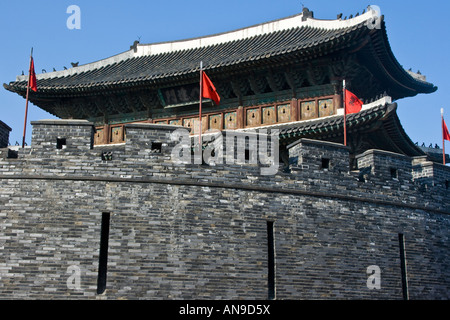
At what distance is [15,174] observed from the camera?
10.7 metres

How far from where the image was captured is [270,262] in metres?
10.9

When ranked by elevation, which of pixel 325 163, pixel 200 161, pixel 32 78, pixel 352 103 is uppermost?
pixel 32 78

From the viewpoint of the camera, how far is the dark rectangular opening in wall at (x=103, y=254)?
10219 mm

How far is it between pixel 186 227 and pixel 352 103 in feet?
19.1

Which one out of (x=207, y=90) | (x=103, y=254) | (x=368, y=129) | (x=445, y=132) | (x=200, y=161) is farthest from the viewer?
(x=445, y=132)

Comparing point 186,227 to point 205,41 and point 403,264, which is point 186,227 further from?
point 205,41

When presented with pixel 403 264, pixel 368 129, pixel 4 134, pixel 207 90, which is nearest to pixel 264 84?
pixel 368 129

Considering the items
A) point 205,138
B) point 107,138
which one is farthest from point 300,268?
point 107,138

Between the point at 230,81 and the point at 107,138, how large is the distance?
4.21 m

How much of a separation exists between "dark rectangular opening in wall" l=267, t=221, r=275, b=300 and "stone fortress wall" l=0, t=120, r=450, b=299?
0.02 m

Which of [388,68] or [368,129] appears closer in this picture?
[368,129]

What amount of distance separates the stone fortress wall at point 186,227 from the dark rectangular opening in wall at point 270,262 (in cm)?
2

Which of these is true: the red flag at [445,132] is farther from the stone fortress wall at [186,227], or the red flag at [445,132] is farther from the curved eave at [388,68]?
the stone fortress wall at [186,227]

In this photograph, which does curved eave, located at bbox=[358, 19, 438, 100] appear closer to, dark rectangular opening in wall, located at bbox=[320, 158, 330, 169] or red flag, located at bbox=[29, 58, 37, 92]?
dark rectangular opening in wall, located at bbox=[320, 158, 330, 169]
